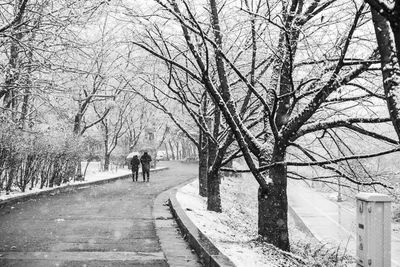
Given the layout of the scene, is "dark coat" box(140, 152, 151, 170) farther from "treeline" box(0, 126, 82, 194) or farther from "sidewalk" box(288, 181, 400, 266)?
"sidewalk" box(288, 181, 400, 266)

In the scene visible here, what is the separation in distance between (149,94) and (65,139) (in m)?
15.6

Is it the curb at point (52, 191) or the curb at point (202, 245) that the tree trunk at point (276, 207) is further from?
the curb at point (52, 191)

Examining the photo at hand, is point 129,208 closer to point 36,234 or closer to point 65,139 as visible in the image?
point 36,234

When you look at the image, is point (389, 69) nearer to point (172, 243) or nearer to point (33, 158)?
point (172, 243)

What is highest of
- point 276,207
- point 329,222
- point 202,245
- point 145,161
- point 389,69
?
point 389,69

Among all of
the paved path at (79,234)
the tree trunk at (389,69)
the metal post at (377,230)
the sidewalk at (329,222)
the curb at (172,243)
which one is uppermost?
the tree trunk at (389,69)

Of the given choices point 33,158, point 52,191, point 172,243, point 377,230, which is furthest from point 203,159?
point 377,230

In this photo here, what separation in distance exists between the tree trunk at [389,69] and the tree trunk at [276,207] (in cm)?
388

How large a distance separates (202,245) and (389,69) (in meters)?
3.71

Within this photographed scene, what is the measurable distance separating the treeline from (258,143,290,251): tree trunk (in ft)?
29.0

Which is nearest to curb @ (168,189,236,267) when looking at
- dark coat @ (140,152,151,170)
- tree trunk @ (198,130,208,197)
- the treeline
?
tree trunk @ (198,130,208,197)

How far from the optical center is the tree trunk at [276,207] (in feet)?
25.4

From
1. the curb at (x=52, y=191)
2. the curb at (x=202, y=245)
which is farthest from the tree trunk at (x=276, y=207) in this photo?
the curb at (x=52, y=191)

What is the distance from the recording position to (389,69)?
3865 mm
